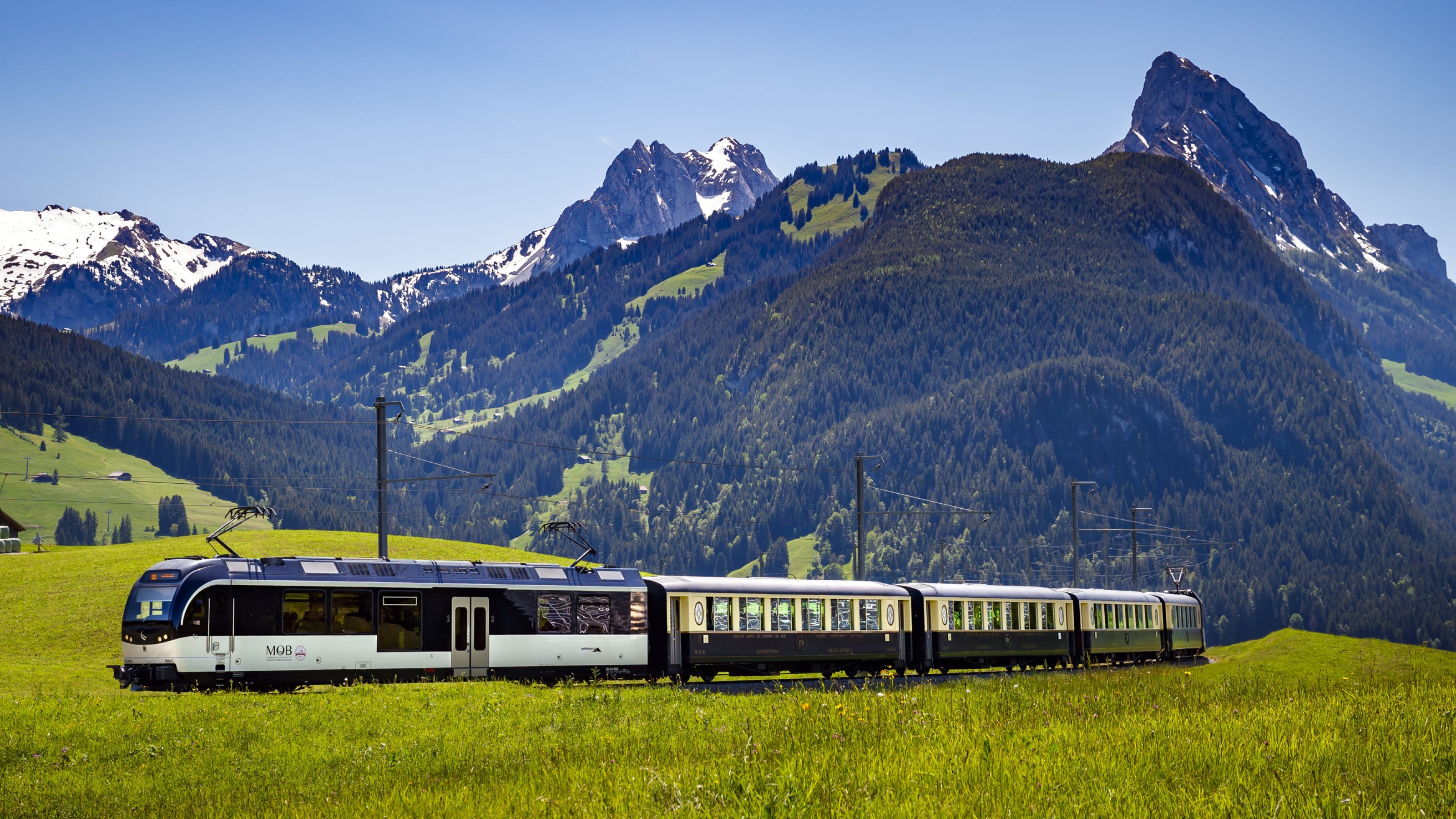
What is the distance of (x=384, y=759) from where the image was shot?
787 inches

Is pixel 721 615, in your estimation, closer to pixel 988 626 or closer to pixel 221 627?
pixel 988 626

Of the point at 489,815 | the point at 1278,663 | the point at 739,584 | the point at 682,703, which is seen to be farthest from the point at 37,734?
the point at 1278,663

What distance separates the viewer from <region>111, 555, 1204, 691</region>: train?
32.1m

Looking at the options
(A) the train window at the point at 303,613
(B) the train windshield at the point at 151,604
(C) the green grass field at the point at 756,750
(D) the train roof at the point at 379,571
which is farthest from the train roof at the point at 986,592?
(B) the train windshield at the point at 151,604

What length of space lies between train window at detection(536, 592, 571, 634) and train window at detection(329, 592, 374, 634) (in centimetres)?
513

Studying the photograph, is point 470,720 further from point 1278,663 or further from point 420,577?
point 1278,663

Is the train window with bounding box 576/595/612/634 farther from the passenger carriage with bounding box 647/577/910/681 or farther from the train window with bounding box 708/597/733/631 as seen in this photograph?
the train window with bounding box 708/597/733/631

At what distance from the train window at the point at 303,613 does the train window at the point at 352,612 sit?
30 cm

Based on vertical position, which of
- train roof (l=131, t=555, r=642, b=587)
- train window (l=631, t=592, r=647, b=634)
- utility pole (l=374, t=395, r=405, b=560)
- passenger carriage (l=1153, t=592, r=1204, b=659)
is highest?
utility pole (l=374, t=395, r=405, b=560)

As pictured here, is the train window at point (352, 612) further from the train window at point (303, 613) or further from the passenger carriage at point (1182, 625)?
the passenger carriage at point (1182, 625)

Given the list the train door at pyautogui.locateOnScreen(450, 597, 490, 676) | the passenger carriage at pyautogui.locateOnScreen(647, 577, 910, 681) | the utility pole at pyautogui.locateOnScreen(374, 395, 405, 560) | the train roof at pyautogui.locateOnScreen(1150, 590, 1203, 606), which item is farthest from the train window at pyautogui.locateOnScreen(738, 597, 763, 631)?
the train roof at pyautogui.locateOnScreen(1150, 590, 1203, 606)

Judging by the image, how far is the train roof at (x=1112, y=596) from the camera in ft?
183

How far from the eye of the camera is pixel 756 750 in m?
14.2

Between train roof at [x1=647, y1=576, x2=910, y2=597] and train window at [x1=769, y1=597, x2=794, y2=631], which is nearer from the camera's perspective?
train roof at [x1=647, y1=576, x2=910, y2=597]
